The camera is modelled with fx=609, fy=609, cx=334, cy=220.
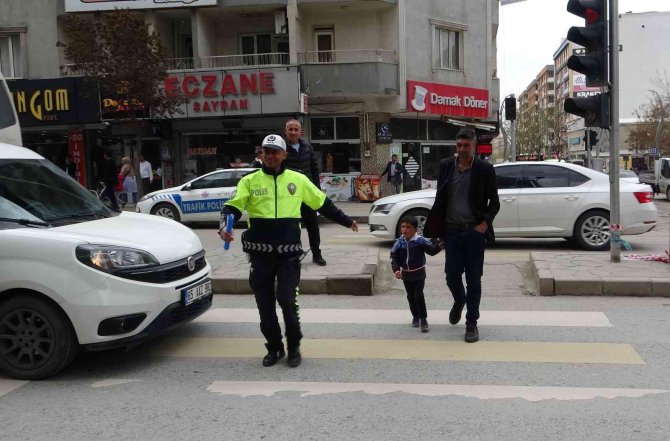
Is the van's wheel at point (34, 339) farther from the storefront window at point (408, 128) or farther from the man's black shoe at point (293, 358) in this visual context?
the storefront window at point (408, 128)

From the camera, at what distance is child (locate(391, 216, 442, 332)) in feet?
18.8

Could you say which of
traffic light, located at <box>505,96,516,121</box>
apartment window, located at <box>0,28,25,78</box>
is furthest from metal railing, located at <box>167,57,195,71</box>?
traffic light, located at <box>505,96,516,121</box>

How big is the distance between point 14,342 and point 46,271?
2.07 ft

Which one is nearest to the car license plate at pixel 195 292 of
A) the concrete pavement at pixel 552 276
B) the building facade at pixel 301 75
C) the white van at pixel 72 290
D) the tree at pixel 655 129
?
the white van at pixel 72 290

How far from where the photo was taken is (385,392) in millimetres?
4367

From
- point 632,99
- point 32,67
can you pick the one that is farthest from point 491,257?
point 632,99

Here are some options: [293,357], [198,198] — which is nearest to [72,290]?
[293,357]

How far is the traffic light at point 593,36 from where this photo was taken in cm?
768

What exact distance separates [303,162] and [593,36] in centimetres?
402

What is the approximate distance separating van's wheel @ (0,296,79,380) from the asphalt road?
5.0 inches

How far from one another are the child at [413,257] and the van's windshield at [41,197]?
9.15 ft

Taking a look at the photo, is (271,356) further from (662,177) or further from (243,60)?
(662,177)

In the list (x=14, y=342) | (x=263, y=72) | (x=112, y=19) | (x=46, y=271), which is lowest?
(x=14, y=342)

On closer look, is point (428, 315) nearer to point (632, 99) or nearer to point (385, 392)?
point (385, 392)
